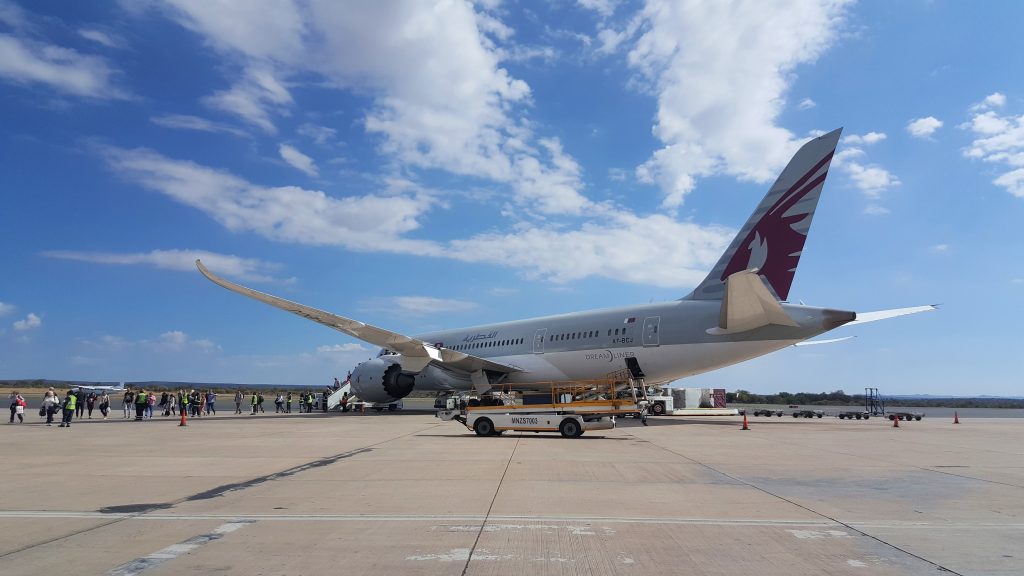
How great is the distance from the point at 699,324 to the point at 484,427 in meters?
9.81

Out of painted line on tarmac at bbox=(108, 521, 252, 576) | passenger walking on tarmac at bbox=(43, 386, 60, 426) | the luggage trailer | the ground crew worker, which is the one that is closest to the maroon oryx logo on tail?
the luggage trailer

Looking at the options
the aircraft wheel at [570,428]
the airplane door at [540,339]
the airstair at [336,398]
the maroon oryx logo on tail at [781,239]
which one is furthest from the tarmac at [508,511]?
the airstair at [336,398]

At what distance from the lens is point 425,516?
755 centimetres

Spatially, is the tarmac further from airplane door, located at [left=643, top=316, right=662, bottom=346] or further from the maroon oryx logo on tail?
airplane door, located at [left=643, top=316, right=662, bottom=346]

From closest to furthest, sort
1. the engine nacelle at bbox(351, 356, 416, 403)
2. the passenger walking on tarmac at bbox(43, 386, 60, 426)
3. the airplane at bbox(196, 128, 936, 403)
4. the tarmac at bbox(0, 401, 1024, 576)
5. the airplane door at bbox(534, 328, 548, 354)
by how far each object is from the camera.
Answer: the tarmac at bbox(0, 401, 1024, 576)
the airplane at bbox(196, 128, 936, 403)
the passenger walking on tarmac at bbox(43, 386, 60, 426)
the airplane door at bbox(534, 328, 548, 354)
the engine nacelle at bbox(351, 356, 416, 403)

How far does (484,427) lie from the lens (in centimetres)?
2009

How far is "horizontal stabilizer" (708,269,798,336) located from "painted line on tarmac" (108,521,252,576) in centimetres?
1680

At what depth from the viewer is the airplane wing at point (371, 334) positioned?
25016 mm

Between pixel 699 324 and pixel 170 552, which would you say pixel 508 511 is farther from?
pixel 699 324

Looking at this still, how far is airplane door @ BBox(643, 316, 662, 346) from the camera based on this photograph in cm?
2658

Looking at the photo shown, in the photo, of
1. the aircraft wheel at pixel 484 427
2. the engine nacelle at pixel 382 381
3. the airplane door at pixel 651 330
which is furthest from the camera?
the engine nacelle at pixel 382 381

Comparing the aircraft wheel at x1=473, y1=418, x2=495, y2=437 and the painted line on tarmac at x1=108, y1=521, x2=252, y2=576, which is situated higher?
the painted line on tarmac at x1=108, y1=521, x2=252, y2=576

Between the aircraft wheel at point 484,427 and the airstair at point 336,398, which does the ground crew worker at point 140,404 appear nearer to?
the airstair at point 336,398

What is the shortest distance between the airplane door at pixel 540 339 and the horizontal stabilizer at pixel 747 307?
9706 millimetres
